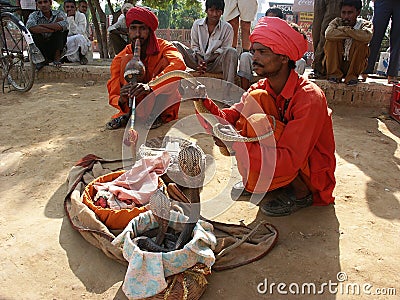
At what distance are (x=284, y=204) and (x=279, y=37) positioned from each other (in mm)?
1062

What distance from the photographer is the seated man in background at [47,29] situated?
6.25m

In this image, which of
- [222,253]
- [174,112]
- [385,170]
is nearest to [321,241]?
[222,253]

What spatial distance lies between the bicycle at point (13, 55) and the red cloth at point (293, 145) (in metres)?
4.08

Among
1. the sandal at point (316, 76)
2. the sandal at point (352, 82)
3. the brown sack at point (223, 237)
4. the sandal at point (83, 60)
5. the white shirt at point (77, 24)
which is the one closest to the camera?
the brown sack at point (223, 237)

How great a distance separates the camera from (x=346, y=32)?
179 inches

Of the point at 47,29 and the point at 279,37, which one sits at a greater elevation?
the point at 279,37

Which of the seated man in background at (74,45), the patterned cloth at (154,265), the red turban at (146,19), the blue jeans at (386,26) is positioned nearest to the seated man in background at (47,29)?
the seated man in background at (74,45)

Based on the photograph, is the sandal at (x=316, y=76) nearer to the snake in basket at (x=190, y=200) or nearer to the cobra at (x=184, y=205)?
the snake in basket at (x=190, y=200)

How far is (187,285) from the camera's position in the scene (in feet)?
5.81

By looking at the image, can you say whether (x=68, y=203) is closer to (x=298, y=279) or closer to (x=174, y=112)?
(x=298, y=279)

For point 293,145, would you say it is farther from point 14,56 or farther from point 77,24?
point 77,24

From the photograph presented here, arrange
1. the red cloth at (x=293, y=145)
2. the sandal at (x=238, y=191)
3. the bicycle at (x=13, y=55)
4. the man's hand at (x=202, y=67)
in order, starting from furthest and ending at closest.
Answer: the bicycle at (x=13, y=55)
the man's hand at (x=202, y=67)
the sandal at (x=238, y=191)
the red cloth at (x=293, y=145)

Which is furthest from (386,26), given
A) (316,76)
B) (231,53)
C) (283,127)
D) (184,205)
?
(184,205)

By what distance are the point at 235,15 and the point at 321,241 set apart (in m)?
4.63
